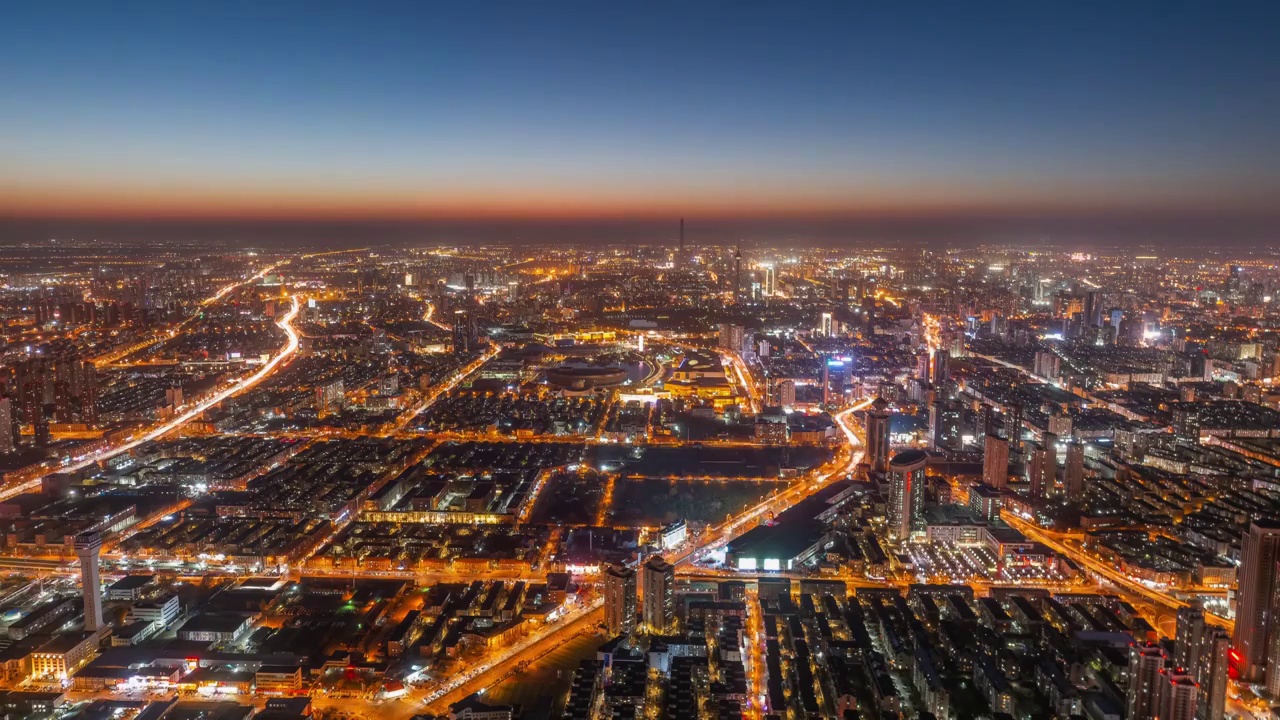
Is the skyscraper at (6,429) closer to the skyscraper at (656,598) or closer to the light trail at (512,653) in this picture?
the light trail at (512,653)

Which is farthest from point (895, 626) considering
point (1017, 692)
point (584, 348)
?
point (584, 348)

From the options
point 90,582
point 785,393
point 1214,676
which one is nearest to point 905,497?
point 1214,676

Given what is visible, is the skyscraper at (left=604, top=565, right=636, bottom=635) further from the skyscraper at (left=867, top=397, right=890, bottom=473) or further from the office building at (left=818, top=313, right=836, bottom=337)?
the office building at (left=818, top=313, right=836, bottom=337)

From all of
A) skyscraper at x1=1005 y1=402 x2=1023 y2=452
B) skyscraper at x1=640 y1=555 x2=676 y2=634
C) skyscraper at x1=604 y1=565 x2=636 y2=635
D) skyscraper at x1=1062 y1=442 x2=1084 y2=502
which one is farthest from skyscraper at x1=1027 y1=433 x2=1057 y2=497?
skyscraper at x1=604 y1=565 x2=636 y2=635

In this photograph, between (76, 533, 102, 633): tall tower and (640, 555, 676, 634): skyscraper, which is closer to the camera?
(76, 533, 102, 633): tall tower

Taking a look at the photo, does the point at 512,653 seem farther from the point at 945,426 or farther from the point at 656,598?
the point at 945,426
